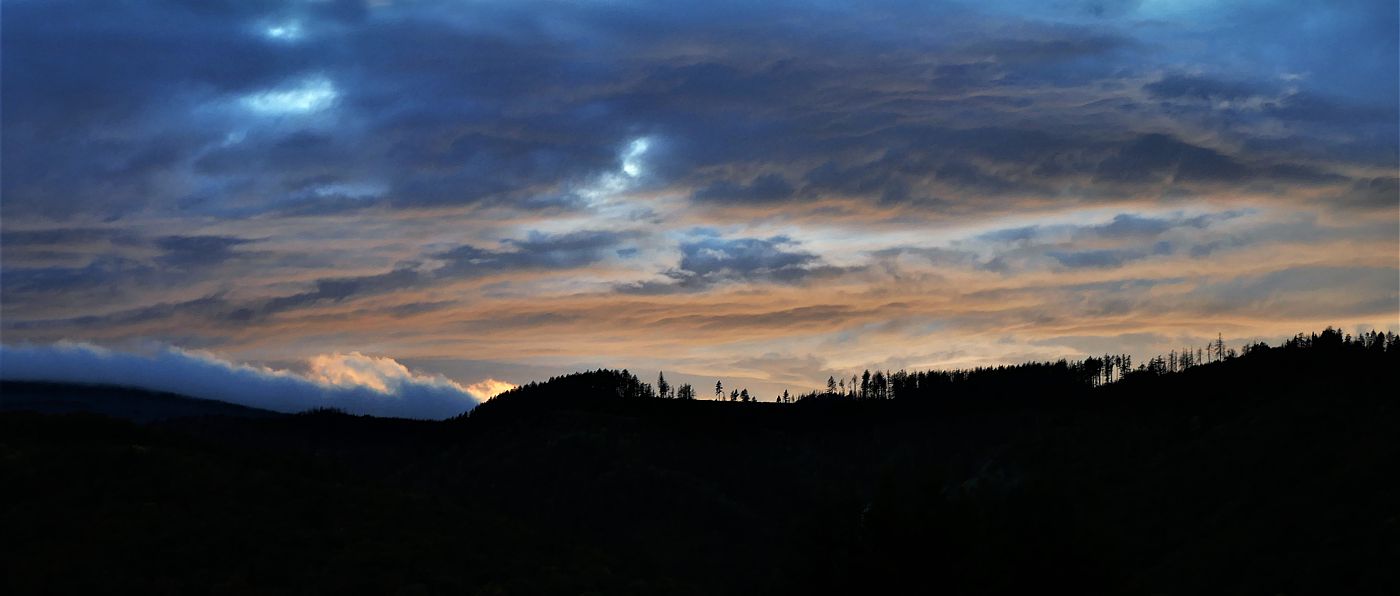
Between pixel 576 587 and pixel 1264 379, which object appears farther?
pixel 1264 379

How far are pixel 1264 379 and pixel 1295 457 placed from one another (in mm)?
48213

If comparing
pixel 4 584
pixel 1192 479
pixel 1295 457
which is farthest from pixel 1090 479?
A: pixel 4 584

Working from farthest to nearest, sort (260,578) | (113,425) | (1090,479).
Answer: (1090,479) < (113,425) < (260,578)

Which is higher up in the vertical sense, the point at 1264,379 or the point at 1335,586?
the point at 1264,379

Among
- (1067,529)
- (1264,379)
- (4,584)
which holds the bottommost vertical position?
(4,584)

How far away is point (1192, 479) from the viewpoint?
14050cm

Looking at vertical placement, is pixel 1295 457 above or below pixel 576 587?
above

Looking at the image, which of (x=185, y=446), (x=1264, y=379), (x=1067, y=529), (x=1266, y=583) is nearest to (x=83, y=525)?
(x=185, y=446)

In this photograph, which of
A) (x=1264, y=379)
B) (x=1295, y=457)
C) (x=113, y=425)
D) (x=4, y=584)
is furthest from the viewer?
(x=1264, y=379)

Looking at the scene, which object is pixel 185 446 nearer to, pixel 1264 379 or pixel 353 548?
pixel 353 548

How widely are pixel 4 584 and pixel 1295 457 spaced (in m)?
126

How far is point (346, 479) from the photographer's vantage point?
109438 mm

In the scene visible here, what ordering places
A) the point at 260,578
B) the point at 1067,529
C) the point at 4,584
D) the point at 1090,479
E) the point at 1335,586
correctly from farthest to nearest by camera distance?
the point at 1090,479, the point at 1335,586, the point at 260,578, the point at 4,584, the point at 1067,529

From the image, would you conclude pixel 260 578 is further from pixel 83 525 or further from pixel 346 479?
pixel 346 479
